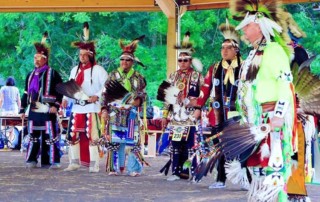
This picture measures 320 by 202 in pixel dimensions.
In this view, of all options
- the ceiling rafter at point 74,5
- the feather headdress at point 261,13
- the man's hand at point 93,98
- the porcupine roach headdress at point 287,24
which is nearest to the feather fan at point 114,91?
the man's hand at point 93,98

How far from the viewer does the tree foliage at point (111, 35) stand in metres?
19.0

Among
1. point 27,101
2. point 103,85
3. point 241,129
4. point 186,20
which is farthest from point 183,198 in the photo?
point 186,20

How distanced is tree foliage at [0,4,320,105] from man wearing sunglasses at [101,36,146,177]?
8.99 metres

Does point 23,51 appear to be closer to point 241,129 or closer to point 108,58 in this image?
point 108,58

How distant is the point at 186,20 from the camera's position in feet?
60.6

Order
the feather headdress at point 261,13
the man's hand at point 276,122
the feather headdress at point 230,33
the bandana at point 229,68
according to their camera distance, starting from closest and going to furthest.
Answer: the man's hand at point 276,122
the feather headdress at point 261,13
the bandana at point 229,68
the feather headdress at point 230,33

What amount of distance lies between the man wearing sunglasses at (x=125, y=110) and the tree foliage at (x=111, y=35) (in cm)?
899

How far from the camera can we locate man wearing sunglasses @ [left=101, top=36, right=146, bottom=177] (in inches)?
376

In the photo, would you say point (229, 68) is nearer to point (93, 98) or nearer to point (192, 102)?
point (192, 102)

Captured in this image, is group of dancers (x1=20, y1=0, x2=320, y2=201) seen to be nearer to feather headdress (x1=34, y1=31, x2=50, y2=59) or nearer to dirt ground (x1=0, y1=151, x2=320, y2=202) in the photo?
feather headdress (x1=34, y1=31, x2=50, y2=59)

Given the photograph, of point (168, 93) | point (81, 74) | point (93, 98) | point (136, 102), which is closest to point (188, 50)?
point (168, 93)

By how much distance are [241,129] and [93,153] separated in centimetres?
494

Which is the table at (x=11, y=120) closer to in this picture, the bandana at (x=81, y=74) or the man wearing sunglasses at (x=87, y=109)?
the man wearing sunglasses at (x=87, y=109)

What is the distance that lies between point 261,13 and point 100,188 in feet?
10.5
